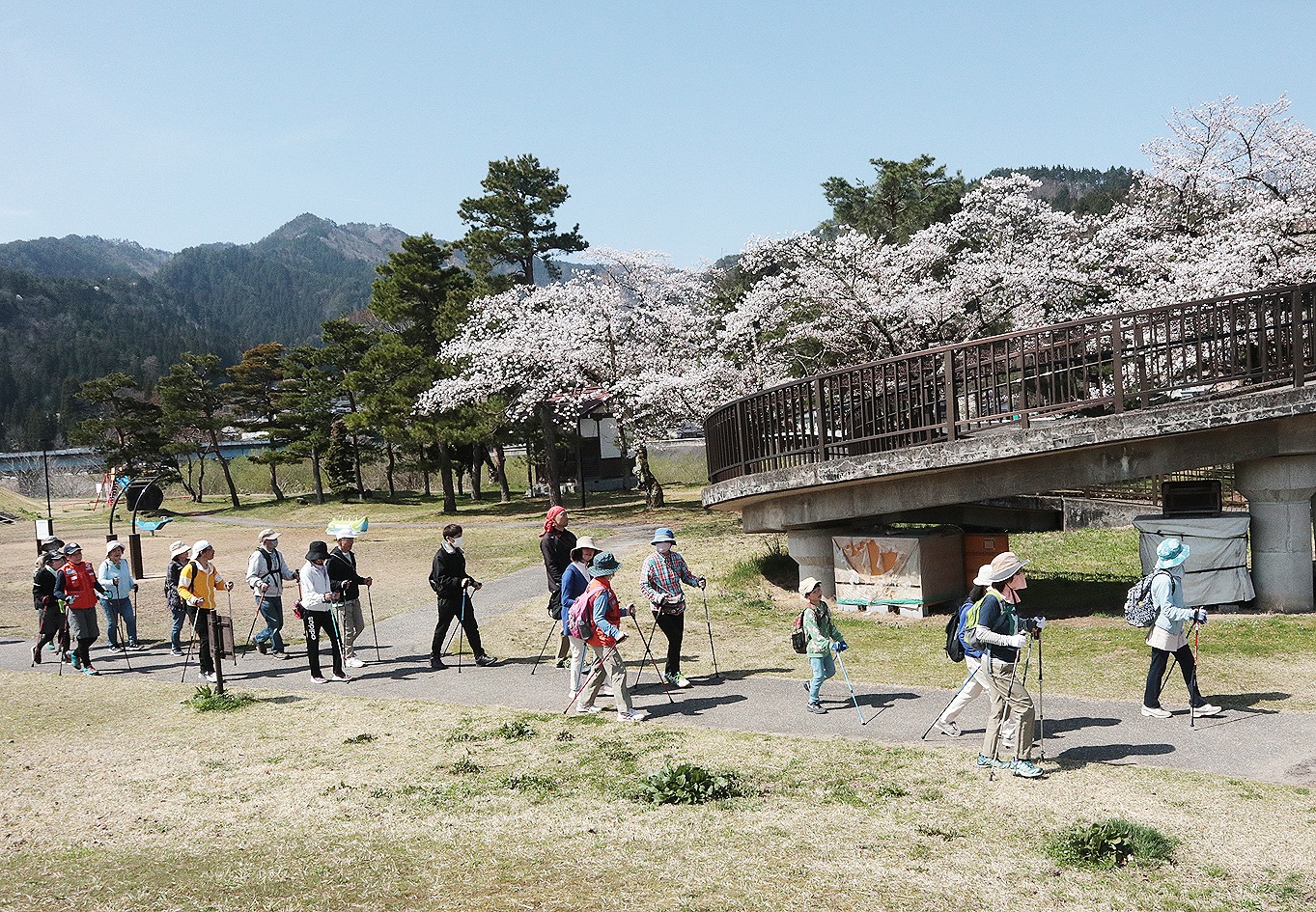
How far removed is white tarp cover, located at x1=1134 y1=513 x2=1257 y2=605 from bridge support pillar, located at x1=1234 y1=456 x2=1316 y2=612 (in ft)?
0.71

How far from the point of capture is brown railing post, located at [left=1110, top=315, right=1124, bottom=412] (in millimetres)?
12336

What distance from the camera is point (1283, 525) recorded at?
13000 mm

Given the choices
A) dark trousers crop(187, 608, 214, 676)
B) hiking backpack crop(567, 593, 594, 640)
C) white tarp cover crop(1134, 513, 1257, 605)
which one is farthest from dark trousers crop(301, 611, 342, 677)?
white tarp cover crop(1134, 513, 1257, 605)

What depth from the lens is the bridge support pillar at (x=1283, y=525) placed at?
12852mm

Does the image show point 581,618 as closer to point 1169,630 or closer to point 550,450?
point 1169,630

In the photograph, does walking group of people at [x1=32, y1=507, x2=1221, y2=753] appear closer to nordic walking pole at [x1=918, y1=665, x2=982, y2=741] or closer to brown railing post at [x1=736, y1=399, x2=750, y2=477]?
nordic walking pole at [x1=918, y1=665, x2=982, y2=741]

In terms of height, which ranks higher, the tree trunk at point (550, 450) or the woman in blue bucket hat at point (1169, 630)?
the tree trunk at point (550, 450)

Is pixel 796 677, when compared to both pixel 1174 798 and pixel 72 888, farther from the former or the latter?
pixel 72 888

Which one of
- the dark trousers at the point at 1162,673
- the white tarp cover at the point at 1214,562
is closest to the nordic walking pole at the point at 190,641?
the dark trousers at the point at 1162,673

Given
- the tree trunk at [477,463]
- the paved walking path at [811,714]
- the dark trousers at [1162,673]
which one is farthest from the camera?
the tree trunk at [477,463]

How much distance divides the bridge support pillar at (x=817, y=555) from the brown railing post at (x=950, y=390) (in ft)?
12.0

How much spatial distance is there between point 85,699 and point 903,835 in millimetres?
9976

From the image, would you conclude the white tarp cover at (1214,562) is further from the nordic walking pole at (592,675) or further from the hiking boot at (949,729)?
the nordic walking pole at (592,675)

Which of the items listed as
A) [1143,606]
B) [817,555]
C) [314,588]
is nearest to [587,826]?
[1143,606]
